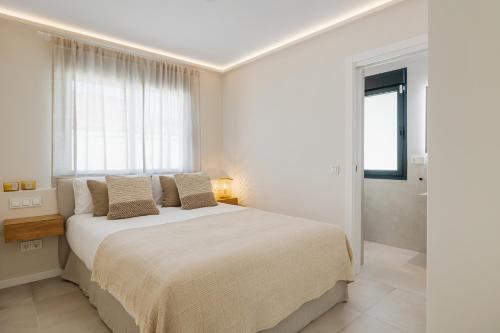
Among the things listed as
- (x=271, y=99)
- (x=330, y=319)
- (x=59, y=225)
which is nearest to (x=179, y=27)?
(x=271, y=99)

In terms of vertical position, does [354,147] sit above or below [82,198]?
above

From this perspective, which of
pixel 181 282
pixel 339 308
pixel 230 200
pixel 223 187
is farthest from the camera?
pixel 223 187

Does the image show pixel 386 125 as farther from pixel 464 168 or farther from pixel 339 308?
pixel 464 168

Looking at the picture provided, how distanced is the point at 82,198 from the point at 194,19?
217 cm

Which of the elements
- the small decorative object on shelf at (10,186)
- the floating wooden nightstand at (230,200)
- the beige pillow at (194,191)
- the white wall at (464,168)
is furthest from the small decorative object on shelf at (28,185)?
the white wall at (464,168)

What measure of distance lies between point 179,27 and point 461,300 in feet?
10.6

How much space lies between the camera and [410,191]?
367cm

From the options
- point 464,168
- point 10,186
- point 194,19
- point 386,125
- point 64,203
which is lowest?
point 64,203

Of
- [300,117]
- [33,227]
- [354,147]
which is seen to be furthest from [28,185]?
[354,147]

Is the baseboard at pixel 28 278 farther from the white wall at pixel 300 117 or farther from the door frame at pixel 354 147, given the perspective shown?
the door frame at pixel 354 147

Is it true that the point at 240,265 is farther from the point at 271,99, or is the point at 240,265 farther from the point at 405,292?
the point at 271,99

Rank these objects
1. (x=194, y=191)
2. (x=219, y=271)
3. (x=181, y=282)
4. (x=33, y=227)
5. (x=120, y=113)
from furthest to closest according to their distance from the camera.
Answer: (x=120, y=113)
(x=194, y=191)
(x=33, y=227)
(x=219, y=271)
(x=181, y=282)

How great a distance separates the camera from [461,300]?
2.22ft

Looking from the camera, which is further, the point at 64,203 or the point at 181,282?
the point at 64,203
